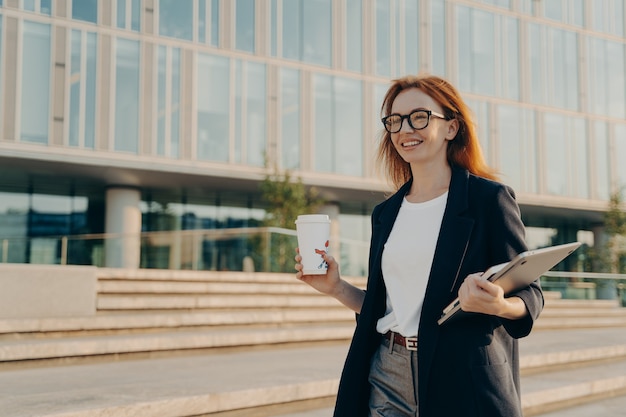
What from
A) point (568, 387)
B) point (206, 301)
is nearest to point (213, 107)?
point (206, 301)

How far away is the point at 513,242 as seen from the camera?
2.13 metres

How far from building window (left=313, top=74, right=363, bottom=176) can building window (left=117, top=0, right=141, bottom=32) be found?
638cm

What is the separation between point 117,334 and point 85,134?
14.1 m

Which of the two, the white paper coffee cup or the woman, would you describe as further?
the white paper coffee cup

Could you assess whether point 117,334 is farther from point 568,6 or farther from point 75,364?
point 568,6

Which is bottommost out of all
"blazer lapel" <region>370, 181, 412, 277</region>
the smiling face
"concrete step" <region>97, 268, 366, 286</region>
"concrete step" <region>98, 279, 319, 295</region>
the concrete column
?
"concrete step" <region>98, 279, 319, 295</region>

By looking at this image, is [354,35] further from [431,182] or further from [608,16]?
[431,182]

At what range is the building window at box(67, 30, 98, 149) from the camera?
64.3 feet

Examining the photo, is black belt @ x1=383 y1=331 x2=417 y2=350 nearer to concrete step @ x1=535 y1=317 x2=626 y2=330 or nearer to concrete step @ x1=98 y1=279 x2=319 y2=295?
concrete step @ x1=98 y1=279 x2=319 y2=295

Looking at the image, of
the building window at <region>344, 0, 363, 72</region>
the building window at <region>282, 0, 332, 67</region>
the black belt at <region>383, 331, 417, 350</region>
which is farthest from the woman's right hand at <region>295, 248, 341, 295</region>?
the building window at <region>344, 0, 363, 72</region>

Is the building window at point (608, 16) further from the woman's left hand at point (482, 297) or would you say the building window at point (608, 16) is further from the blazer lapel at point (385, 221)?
the woman's left hand at point (482, 297)

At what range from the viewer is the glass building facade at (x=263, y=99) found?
774 inches

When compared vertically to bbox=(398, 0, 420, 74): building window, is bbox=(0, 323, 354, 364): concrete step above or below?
below

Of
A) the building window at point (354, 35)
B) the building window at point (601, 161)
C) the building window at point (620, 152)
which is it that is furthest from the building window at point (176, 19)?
the building window at point (620, 152)
